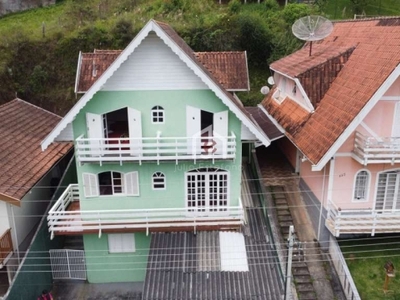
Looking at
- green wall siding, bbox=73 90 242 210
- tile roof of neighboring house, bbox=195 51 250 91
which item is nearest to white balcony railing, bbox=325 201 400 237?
green wall siding, bbox=73 90 242 210

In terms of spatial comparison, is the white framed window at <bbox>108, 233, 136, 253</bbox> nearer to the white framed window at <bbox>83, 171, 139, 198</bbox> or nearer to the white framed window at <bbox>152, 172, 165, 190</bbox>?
the white framed window at <bbox>83, 171, 139, 198</bbox>

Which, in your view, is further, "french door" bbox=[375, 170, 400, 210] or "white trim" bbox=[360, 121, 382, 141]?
"french door" bbox=[375, 170, 400, 210]

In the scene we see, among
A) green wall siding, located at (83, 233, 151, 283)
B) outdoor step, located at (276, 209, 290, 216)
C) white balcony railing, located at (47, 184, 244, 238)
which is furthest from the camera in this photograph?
outdoor step, located at (276, 209, 290, 216)

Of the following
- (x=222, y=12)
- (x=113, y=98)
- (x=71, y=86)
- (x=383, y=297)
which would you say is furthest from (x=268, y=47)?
(x=383, y=297)

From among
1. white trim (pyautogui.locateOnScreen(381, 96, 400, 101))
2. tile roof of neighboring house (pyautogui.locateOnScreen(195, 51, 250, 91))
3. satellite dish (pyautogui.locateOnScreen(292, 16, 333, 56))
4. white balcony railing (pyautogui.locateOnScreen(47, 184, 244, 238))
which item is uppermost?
satellite dish (pyautogui.locateOnScreen(292, 16, 333, 56))

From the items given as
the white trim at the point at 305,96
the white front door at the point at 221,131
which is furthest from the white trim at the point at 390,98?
the white front door at the point at 221,131

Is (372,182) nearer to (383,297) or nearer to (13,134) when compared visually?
(383,297)

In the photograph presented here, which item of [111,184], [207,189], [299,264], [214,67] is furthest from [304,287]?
[214,67]
